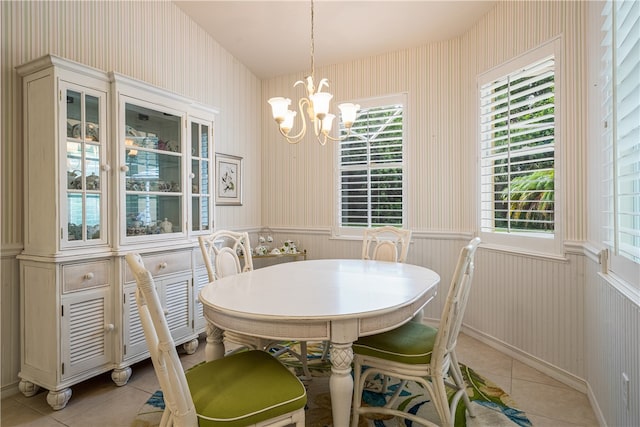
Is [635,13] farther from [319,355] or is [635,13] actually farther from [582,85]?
[319,355]

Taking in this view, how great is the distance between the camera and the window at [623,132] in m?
1.36

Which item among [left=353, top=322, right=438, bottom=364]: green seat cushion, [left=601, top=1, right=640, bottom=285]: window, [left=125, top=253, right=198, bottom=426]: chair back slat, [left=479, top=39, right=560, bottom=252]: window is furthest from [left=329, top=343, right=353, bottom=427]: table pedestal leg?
[left=479, top=39, right=560, bottom=252]: window

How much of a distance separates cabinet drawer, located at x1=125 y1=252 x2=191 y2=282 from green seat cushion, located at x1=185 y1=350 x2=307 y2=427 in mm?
1340

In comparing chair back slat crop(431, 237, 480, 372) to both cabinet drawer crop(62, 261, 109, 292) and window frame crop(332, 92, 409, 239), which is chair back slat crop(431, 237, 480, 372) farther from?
cabinet drawer crop(62, 261, 109, 292)

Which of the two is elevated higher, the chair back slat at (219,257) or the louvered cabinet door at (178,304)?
the chair back slat at (219,257)

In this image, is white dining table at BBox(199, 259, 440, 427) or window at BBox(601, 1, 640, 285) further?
white dining table at BBox(199, 259, 440, 427)

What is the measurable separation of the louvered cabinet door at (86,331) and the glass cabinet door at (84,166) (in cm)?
37

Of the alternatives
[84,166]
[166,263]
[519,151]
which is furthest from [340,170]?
[84,166]

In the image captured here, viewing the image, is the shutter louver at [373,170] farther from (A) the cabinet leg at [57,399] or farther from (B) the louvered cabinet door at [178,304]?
(A) the cabinet leg at [57,399]

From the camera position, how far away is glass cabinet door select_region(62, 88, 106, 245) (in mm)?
2277

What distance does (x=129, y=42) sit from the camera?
9.86ft

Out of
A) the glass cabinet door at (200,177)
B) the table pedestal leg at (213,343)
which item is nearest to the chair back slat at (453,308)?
the table pedestal leg at (213,343)

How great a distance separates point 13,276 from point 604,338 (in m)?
3.51

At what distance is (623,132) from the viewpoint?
1520mm
